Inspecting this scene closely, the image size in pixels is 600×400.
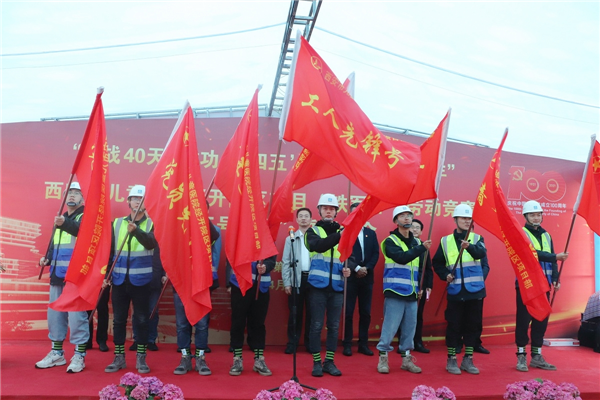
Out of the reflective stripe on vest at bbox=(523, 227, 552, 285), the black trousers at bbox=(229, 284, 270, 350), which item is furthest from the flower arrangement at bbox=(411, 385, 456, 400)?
the reflective stripe on vest at bbox=(523, 227, 552, 285)

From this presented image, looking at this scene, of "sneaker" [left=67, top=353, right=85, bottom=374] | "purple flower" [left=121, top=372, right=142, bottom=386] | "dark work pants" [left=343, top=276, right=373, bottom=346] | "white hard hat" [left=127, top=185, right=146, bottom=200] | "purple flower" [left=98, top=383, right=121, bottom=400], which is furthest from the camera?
"dark work pants" [left=343, top=276, right=373, bottom=346]

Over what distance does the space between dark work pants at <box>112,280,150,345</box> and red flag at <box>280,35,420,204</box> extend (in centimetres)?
205

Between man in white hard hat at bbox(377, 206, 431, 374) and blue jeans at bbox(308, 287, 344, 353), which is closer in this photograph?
blue jeans at bbox(308, 287, 344, 353)

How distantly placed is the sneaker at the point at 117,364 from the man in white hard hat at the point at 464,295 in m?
2.98

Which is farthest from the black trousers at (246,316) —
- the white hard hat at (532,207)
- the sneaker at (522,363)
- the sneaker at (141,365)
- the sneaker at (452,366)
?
the white hard hat at (532,207)

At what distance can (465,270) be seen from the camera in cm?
511

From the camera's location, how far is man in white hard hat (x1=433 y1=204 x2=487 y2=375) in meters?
4.98

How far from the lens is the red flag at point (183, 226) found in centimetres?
399

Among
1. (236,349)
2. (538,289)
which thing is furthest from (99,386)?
(538,289)

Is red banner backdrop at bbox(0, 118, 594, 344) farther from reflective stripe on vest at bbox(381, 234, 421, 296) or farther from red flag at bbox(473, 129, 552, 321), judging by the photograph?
red flag at bbox(473, 129, 552, 321)

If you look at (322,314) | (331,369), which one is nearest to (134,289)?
(322,314)

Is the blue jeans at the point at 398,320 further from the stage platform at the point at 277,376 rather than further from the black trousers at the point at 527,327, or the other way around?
the black trousers at the point at 527,327

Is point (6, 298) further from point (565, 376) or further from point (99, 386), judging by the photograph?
point (565, 376)

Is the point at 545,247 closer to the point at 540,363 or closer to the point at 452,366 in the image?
the point at 540,363
